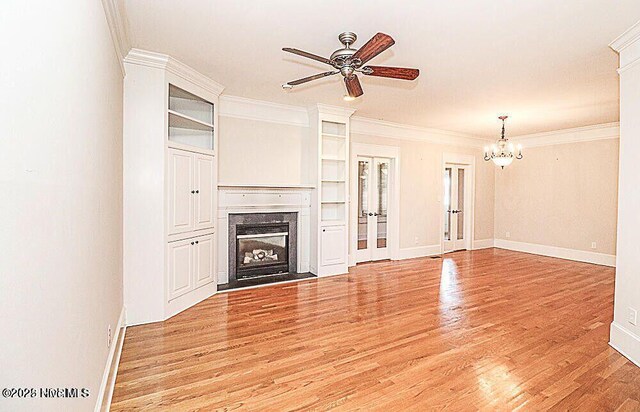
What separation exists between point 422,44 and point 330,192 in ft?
10.6

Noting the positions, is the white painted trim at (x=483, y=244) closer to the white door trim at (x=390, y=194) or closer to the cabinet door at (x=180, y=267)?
the white door trim at (x=390, y=194)

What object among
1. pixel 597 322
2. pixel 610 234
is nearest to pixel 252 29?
pixel 597 322

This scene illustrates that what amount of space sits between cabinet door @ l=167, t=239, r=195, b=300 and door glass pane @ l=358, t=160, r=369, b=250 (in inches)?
143

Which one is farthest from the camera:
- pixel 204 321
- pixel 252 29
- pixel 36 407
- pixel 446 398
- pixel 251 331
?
pixel 204 321

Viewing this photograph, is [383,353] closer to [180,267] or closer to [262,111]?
[180,267]

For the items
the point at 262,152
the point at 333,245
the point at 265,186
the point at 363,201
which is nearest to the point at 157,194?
the point at 265,186

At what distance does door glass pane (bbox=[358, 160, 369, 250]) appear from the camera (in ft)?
22.1

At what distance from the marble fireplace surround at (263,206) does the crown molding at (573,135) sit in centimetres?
577

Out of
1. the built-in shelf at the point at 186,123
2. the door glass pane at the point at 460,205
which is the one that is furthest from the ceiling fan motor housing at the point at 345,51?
the door glass pane at the point at 460,205

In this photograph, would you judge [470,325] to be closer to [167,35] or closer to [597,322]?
[597,322]

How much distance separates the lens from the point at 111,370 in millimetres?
2451

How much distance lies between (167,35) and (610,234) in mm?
8270

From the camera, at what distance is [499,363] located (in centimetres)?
272

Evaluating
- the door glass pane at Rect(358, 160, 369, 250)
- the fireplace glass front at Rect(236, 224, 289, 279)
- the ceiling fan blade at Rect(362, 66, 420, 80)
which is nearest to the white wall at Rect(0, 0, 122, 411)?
the ceiling fan blade at Rect(362, 66, 420, 80)
